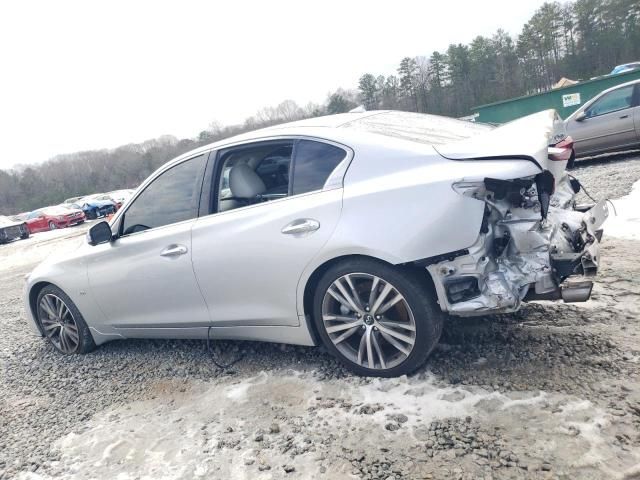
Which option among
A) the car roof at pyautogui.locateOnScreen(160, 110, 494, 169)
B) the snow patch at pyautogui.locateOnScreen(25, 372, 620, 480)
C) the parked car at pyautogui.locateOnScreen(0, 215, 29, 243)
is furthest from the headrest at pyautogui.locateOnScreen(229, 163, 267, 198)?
the parked car at pyautogui.locateOnScreen(0, 215, 29, 243)

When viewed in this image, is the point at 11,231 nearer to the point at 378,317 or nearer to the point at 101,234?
the point at 101,234

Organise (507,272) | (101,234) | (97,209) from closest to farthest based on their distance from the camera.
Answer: (507,272) → (101,234) → (97,209)

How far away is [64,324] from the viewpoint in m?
4.51

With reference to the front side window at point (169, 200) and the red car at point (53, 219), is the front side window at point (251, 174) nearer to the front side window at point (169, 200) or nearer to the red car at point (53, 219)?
the front side window at point (169, 200)

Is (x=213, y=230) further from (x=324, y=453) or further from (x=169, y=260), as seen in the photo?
(x=324, y=453)

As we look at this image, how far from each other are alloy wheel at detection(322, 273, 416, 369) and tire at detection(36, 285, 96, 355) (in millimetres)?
2550

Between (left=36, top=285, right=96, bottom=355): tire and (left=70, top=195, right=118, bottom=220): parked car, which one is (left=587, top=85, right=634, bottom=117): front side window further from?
(left=70, top=195, right=118, bottom=220): parked car

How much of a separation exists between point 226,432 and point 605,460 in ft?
6.27

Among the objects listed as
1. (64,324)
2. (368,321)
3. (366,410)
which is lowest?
(366,410)

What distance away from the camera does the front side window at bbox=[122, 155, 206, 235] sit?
3.66 m

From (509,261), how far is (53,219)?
3174 cm

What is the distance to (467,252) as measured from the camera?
8.66 feet

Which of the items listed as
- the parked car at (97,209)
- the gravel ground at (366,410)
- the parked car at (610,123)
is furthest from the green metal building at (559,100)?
the parked car at (97,209)

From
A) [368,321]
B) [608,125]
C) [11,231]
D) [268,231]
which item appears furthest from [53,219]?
[368,321]
